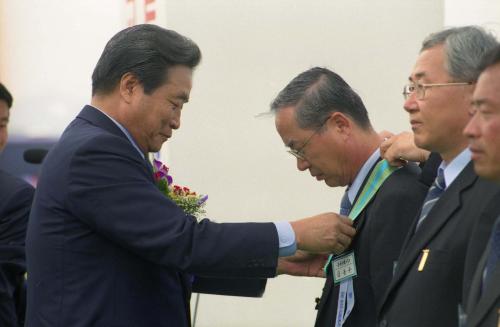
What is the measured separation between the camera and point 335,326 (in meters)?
3.86

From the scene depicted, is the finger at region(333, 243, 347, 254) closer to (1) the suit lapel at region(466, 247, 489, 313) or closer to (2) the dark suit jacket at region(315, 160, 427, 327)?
(2) the dark suit jacket at region(315, 160, 427, 327)

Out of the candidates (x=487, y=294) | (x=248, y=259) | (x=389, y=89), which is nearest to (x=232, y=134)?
(x=389, y=89)

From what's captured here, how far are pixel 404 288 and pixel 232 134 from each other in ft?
11.4

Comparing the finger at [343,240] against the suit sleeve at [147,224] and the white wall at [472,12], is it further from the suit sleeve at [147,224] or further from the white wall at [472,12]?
the white wall at [472,12]

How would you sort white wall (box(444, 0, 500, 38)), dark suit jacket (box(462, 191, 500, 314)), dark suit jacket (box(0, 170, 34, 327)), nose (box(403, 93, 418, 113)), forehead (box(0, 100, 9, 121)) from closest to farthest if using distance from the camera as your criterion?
dark suit jacket (box(462, 191, 500, 314)) → nose (box(403, 93, 418, 113)) → dark suit jacket (box(0, 170, 34, 327)) → white wall (box(444, 0, 500, 38)) → forehead (box(0, 100, 9, 121))

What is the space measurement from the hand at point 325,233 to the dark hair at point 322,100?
42 centimetres

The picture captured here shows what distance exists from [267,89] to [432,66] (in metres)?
3.17

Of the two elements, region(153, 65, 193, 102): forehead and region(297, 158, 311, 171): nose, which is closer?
region(153, 65, 193, 102): forehead

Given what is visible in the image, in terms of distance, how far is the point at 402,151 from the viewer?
3793mm

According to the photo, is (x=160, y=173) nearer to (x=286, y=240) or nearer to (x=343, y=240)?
(x=286, y=240)

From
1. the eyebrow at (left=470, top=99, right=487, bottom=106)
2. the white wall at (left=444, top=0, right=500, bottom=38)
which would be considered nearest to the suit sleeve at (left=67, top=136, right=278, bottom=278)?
the eyebrow at (left=470, top=99, right=487, bottom=106)

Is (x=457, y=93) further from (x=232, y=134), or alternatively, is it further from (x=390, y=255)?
(x=232, y=134)

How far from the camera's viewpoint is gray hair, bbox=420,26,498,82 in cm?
341

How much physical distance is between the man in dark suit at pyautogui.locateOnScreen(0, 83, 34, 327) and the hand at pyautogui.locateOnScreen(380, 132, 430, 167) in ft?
8.06
